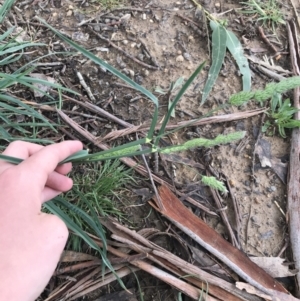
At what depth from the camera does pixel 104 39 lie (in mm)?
1923

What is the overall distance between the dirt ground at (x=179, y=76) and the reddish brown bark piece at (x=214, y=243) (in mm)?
50

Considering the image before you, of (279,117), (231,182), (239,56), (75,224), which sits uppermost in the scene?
(239,56)

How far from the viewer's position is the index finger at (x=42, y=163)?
1.07 metres

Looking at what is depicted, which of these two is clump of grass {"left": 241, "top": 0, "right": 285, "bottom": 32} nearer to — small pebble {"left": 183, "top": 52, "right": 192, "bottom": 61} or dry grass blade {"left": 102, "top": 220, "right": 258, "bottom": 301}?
small pebble {"left": 183, "top": 52, "right": 192, "bottom": 61}

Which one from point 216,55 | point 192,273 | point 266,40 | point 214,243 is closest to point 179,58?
point 216,55

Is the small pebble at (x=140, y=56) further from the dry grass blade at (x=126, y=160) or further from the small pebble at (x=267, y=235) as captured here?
the small pebble at (x=267, y=235)

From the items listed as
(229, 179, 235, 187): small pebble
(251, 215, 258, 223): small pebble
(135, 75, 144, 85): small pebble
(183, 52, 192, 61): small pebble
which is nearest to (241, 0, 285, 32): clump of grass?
(183, 52, 192, 61): small pebble

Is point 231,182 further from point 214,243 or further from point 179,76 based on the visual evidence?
point 179,76

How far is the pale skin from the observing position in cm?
97

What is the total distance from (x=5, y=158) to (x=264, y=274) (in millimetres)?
1001

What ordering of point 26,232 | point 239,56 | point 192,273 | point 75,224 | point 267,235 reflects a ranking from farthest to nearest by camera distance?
point 239,56 < point 267,235 < point 192,273 < point 75,224 < point 26,232

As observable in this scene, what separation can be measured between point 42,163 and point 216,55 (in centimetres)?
106

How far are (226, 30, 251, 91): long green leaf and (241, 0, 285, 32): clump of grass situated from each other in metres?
0.16

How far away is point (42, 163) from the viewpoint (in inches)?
43.1
